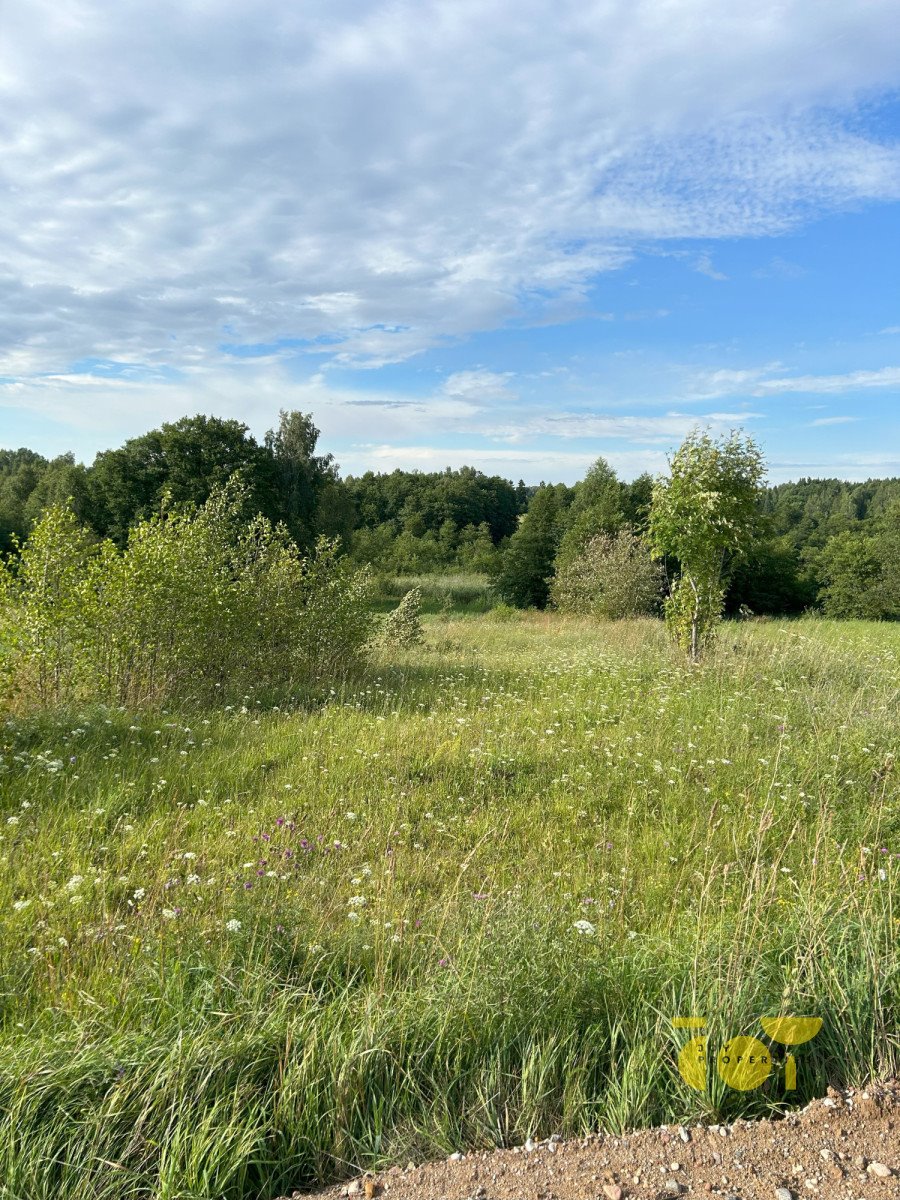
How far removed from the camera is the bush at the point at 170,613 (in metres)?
8.04

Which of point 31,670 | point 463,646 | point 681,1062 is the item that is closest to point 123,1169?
point 681,1062

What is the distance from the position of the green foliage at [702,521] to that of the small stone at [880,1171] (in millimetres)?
10956

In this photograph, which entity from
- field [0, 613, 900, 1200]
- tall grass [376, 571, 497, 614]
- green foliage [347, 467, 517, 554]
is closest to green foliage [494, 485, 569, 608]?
tall grass [376, 571, 497, 614]

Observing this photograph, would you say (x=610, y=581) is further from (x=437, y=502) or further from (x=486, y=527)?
(x=437, y=502)

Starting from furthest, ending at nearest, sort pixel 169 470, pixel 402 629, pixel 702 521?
pixel 169 470
pixel 402 629
pixel 702 521

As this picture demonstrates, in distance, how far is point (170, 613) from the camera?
29.4 feet

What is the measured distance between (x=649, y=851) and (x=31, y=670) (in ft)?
24.7

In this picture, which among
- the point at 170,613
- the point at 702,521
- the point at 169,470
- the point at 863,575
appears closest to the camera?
the point at 170,613

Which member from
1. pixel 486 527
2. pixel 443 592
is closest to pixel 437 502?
pixel 486 527

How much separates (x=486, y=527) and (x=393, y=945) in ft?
210

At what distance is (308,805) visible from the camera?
5.20m

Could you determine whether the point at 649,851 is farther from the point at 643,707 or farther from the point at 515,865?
the point at 643,707

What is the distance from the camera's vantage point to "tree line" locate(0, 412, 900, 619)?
31.8 metres

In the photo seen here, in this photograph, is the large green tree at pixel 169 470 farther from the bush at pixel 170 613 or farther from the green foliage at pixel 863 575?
the green foliage at pixel 863 575
